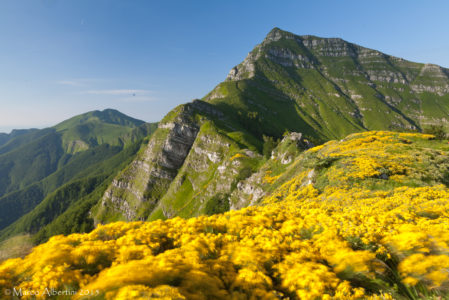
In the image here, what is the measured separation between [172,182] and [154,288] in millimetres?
134178

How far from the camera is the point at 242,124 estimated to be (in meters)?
180

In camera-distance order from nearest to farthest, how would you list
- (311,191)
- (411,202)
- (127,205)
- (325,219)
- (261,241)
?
(261,241) → (325,219) → (411,202) → (311,191) → (127,205)

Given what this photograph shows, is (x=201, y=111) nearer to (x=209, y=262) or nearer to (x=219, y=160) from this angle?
(x=219, y=160)

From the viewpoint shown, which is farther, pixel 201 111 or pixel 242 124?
pixel 242 124

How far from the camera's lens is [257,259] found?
8.32m

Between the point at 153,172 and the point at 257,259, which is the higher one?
the point at 257,259

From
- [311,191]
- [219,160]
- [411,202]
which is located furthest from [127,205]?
[411,202]

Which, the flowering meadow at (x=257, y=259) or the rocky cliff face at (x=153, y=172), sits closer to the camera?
the flowering meadow at (x=257, y=259)

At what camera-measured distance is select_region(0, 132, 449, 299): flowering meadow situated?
21.3ft

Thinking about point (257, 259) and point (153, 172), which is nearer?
point (257, 259)

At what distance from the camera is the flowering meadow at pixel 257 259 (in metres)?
6.49

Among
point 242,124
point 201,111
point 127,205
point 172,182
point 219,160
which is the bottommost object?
point 127,205

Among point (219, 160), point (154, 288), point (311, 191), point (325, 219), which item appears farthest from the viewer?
point (219, 160)

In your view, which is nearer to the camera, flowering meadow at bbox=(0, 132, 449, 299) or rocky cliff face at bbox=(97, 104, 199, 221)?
flowering meadow at bbox=(0, 132, 449, 299)
